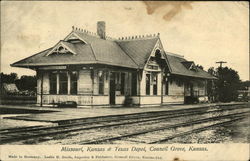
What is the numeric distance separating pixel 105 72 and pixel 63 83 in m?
1.36

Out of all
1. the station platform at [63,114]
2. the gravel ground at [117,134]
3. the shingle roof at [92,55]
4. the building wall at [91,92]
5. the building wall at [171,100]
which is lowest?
the gravel ground at [117,134]

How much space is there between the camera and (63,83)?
11.6m

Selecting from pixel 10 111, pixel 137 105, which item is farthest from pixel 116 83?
pixel 10 111

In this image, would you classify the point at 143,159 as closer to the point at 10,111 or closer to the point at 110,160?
the point at 110,160

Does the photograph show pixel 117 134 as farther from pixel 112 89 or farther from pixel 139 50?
pixel 139 50

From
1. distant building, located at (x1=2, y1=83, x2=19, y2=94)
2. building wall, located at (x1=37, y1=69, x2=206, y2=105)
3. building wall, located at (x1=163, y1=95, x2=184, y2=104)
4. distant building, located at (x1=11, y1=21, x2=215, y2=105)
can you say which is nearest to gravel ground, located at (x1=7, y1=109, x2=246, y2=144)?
distant building, located at (x1=2, y1=83, x2=19, y2=94)

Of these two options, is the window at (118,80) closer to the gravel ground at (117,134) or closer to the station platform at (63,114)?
the station platform at (63,114)

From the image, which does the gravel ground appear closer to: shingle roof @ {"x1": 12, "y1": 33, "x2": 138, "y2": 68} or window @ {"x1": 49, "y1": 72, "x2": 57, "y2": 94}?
shingle roof @ {"x1": 12, "y1": 33, "x2": 138, "y2": 68}

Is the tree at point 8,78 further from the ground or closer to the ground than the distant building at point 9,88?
further from the ground

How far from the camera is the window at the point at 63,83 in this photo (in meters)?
11.5

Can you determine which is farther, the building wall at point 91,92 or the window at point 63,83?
the window at point 63,83

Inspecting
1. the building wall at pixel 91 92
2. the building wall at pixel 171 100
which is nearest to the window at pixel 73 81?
the building wall at pixel 91 92

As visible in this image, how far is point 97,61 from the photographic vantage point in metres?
10.5

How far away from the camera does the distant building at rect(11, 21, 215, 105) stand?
1087cm
